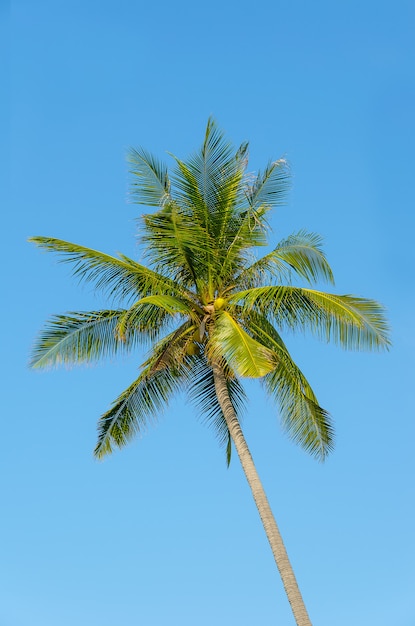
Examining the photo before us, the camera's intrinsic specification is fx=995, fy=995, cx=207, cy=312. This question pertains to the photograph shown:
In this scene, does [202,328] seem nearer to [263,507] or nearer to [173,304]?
[173,304]

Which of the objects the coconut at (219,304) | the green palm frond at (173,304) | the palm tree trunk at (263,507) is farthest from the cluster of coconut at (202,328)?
Answer: the palm tree trunk at (263,507)

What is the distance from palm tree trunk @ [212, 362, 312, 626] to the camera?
15.7m

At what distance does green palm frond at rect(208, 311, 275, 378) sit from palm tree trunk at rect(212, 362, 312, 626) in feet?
2.51

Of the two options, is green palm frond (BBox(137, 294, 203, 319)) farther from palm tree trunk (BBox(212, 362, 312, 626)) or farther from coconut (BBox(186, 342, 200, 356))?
palm tree trunk (BBox(212, 362, 312, 626))

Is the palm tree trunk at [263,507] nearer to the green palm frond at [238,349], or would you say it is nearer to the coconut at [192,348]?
the coconut at [192,348]

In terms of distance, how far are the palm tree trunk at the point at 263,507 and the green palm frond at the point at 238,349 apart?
→ 766 mm


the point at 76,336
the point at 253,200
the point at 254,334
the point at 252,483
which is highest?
the point at 253,200

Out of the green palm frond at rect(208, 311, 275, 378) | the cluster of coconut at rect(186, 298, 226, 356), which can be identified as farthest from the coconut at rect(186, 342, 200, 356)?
the green palm frond at rect(208, 311, 275, 378)

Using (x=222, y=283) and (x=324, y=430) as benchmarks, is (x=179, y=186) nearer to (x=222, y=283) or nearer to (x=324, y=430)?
(x=222, y=283)

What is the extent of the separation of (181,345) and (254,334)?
137 cm

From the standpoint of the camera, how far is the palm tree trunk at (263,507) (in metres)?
15.7

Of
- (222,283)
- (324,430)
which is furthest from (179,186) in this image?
(324,430)

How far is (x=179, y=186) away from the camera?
19.0 metres

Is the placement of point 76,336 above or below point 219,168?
→ below
